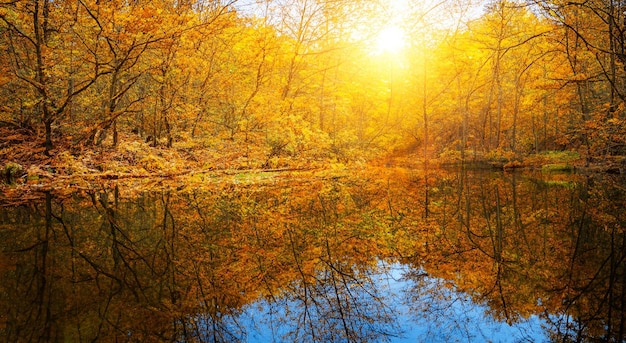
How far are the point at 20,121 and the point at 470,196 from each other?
12787 millimetres

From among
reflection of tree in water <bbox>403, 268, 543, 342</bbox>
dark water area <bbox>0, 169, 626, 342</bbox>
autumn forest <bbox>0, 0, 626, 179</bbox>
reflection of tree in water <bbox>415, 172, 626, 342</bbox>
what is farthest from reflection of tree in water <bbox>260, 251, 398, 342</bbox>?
autumn forest <bbox>0, 0, 626, 179</bbox>

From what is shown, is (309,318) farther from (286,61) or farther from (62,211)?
(286,61)

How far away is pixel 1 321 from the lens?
1921 millimetres

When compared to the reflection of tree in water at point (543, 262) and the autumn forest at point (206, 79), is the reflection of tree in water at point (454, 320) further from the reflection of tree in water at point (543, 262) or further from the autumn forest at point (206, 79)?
the autumn forest at point (206, 79)

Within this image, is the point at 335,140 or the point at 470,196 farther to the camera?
the point at 335,140

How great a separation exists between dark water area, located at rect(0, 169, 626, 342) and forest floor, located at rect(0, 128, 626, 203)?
406cm

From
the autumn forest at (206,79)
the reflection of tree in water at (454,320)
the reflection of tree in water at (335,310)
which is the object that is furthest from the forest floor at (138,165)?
the reflection of tree in water at (454,320)

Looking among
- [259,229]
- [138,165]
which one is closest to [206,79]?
[138,165]

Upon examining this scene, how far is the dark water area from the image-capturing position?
198 centimetres

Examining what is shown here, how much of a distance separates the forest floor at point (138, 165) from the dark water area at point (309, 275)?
4.06 metres

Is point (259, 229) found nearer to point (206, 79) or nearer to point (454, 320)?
point (454, 320)

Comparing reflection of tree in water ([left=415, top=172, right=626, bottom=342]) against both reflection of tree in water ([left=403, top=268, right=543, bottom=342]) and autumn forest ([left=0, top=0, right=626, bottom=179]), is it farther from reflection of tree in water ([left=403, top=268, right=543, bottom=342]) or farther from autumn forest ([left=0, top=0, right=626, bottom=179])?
autumn forest ([left=0, top=0, right=626, bottom=179])

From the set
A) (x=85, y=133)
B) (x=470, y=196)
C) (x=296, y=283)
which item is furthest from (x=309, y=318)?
(x=85, y=133)

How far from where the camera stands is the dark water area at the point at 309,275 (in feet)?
6.50
